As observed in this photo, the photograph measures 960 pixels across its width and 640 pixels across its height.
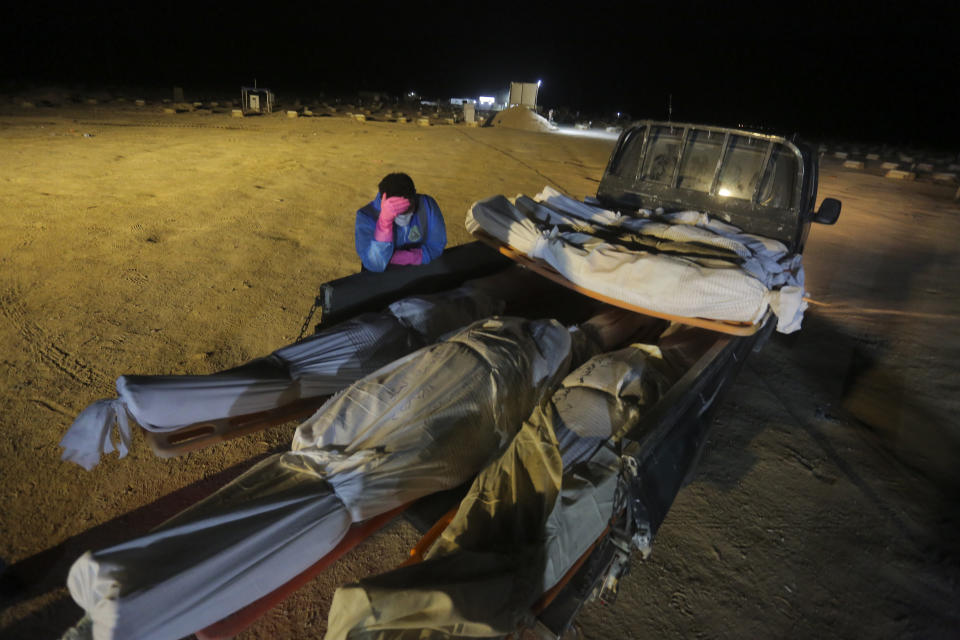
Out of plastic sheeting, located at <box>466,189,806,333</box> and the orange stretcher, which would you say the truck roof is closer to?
plastic sheeting, located at <box>466,189,806,333</box>

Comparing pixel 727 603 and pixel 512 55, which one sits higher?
pixel 512 55

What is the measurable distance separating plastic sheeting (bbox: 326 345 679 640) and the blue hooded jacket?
67.0 inches

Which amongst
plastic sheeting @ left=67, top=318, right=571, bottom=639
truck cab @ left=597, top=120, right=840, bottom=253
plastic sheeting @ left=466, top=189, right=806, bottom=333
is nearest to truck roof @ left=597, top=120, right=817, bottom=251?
truck cab @ left=597, top=120, right=840, bottom=253

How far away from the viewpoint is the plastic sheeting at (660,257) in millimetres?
3025

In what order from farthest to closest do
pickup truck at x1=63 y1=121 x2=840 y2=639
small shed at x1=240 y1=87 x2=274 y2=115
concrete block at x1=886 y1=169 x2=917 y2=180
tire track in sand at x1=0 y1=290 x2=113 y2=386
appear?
small shed at x1=240 y1=87 x2=274 y2=115, concrete block at x1=886 y1=169 x2=917 y2=180, tire track in sand at x1=0 y1=290 x2=113 y2=386, pickup truck at x1=63 y1=121 x2=840 y2=639

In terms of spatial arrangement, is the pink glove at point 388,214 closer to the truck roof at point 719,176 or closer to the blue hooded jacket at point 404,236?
the blue hooded jacket at point 404,236

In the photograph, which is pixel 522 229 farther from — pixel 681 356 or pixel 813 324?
pixel 813 324

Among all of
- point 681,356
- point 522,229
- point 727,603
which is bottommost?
point 727,603

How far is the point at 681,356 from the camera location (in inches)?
121

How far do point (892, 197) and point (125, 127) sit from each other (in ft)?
65.1

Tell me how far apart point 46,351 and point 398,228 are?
287cm

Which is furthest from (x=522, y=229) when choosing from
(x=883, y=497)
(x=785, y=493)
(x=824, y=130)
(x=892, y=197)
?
(x=824, y=130)

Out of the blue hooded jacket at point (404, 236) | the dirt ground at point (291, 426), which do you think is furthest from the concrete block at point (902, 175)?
the blue hooded jacket at point (404, 236)

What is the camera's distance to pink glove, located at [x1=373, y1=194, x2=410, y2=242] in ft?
11.0
